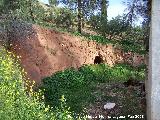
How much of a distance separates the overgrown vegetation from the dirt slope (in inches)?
23.6

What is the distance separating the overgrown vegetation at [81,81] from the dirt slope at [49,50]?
60 cm

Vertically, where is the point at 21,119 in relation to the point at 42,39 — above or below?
below

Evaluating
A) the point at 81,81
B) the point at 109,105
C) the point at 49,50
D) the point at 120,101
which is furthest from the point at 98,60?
the point at 109,105

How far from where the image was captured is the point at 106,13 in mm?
34281

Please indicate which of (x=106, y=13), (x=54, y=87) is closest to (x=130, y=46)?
(x=106, y=13)

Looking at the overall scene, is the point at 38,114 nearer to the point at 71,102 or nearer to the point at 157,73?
the point at 157,73

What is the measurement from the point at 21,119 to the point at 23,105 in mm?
534

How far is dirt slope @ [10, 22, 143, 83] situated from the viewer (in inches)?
842

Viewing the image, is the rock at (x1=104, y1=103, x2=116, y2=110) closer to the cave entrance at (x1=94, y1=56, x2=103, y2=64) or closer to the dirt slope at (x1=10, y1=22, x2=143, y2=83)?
the dirt slope at (x1=10, y1=22, x2=143, y2=83)

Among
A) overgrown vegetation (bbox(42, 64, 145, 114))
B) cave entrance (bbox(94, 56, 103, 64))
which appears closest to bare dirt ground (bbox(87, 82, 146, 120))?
overgrown vegetation (bbox(42, 64, 145, 114))

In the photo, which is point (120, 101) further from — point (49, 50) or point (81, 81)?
point (49, 50)

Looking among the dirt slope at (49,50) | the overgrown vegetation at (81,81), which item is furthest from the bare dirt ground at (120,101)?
the dirt slope at (49,50)

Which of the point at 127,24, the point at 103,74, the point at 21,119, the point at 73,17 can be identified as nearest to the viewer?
the point at 21,119

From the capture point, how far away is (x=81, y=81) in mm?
22594
